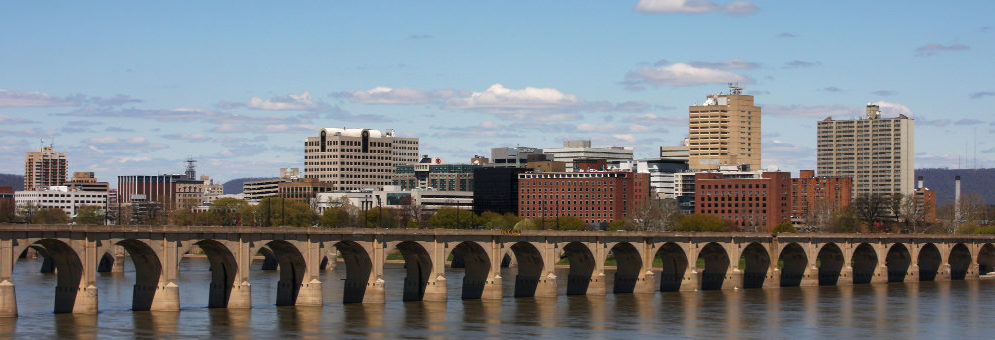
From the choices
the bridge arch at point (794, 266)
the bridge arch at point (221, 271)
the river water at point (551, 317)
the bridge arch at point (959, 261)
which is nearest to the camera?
the river water at point (551, 317)

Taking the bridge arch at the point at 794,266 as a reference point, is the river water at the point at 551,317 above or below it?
below

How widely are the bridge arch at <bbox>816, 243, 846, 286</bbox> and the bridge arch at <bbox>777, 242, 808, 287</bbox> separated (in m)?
4.71

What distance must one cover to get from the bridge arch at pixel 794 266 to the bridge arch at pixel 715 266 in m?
10.1

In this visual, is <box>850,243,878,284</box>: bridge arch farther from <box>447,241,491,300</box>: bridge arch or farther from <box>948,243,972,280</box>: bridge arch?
<box>447,241,491,300</box>: bridge arch

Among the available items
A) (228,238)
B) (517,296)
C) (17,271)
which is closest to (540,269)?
(517,296)

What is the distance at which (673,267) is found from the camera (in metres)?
151

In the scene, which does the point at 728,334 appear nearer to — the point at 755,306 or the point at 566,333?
the point at 566,333

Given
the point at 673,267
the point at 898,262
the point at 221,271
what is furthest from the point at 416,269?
the point at 898,262

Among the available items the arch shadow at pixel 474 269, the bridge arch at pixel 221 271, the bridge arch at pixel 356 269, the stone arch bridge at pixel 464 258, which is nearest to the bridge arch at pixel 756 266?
the stone arch bridge at pixel 464 258

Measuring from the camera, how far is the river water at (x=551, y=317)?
10188cm

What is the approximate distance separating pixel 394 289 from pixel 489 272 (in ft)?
65.4

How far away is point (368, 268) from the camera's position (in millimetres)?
124000

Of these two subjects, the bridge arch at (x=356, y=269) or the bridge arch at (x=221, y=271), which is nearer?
Answer: the bridge arch at (x=221, y=271)

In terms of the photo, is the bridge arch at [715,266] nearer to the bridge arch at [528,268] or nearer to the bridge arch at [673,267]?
the bridge arch at [673,267]
